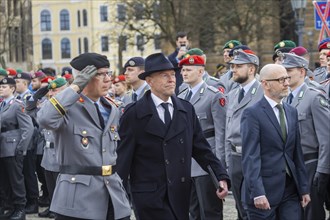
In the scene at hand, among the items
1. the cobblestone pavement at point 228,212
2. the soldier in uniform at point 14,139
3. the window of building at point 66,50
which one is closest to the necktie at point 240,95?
the cobblestone pavement at point 228,212

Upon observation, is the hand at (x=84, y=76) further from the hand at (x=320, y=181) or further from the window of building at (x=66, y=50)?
the window of building at (x=66, y=50)

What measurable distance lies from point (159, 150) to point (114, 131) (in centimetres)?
60

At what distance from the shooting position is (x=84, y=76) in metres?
7.50

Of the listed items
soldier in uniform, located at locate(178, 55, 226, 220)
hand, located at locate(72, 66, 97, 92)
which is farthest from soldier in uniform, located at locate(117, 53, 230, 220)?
soldier in uniform, located at locate(178, 55, 226, 220)

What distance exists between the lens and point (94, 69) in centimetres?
756

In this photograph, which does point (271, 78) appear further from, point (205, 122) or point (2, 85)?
point (2, 85)

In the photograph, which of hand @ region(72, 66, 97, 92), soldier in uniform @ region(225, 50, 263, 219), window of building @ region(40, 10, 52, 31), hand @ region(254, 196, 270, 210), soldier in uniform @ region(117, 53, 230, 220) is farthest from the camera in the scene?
window of building @ region(40, 10, 52, 31)

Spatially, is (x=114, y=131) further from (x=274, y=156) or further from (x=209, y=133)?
(x=209, y=133)

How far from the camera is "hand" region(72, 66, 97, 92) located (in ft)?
24.6

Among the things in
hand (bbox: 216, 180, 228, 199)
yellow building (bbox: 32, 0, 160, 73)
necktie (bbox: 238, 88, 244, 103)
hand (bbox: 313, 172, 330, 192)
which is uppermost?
yellow building (bbox: 32, 0, 160, 73)

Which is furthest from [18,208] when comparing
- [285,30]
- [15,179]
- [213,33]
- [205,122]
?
[285,30]

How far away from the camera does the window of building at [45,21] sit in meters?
124

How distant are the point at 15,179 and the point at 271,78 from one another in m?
6.43

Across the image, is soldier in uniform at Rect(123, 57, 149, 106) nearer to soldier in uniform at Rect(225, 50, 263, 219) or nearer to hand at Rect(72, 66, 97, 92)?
soldier in uniform at Rect(225, 50, 263, 219)
